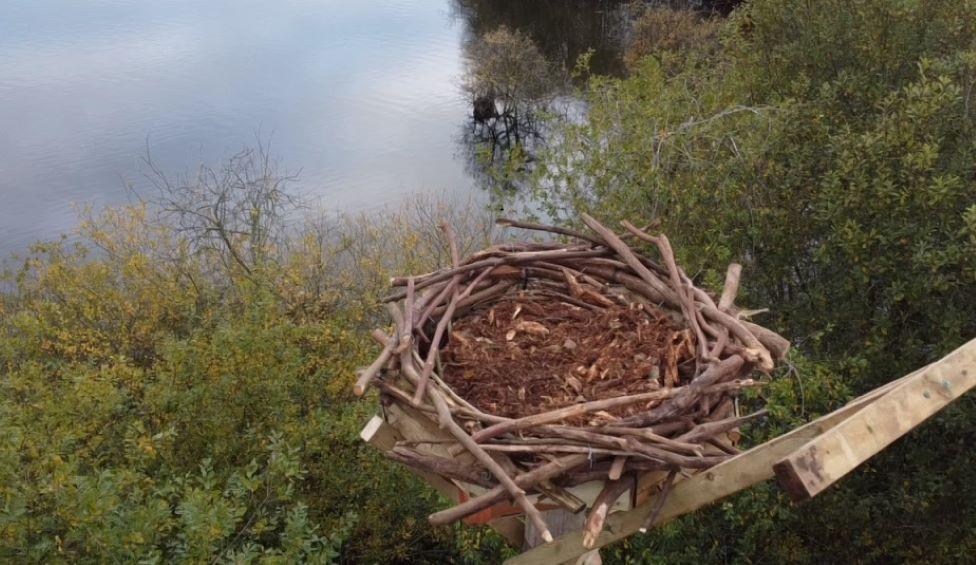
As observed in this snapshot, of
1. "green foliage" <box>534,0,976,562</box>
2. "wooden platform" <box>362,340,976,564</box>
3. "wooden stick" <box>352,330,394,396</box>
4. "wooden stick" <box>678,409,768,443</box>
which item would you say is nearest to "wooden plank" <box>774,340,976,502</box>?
"wooden platform" <box>362,340,976,564</box>

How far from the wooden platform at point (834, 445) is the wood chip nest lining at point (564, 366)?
0.37 feet

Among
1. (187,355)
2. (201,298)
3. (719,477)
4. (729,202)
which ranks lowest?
(201,298)

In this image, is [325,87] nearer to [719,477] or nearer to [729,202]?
[729,202]

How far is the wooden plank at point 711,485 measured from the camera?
245cm

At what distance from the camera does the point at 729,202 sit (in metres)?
6.73

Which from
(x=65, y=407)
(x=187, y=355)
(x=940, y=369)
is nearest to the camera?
(x=940, y=369)

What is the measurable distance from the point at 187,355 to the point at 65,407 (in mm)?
1005

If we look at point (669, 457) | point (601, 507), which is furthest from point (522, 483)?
point (669, 457)

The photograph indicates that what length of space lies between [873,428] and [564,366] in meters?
1.23

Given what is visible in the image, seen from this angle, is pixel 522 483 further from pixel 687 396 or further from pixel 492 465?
pixel 687 396

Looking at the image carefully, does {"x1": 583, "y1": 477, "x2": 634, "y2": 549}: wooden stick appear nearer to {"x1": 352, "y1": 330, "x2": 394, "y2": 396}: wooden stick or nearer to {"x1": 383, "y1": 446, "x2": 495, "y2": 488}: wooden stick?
{"x1": 383, "y1": 446, "x2": 495, "y2": 488}: wooden stick

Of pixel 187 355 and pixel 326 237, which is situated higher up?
pixel 187 355

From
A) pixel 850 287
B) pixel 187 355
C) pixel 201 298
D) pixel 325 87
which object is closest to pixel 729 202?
pixel 850 287

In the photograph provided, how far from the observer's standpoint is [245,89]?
2544 cm
